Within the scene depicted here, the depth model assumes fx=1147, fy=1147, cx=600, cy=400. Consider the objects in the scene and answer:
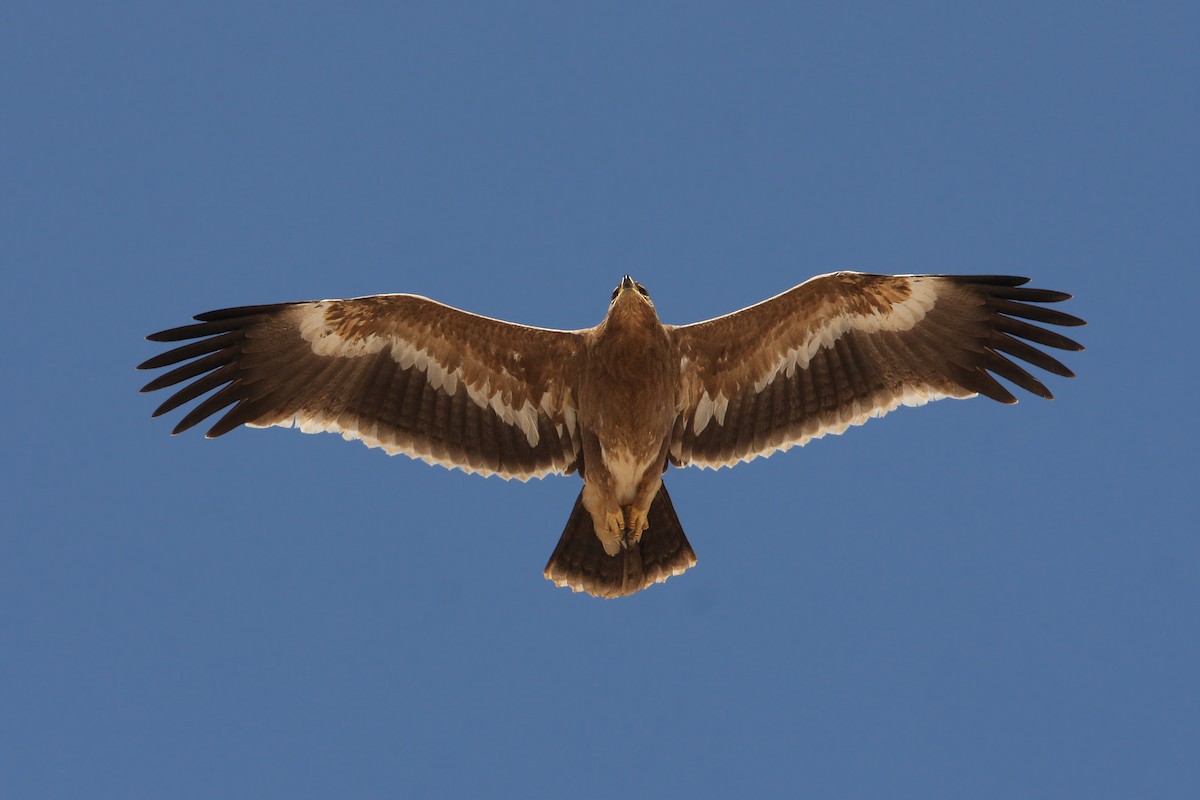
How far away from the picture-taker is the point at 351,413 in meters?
9.26

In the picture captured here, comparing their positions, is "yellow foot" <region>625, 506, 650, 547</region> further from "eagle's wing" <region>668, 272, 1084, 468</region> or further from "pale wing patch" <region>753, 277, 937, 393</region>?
"pale wing patch" <region>753, 277, 937, 393</region>

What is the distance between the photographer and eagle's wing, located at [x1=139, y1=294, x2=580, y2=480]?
357 inches

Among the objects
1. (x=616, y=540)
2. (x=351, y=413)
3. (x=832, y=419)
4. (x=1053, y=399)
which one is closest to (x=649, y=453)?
(x=616, y=540)

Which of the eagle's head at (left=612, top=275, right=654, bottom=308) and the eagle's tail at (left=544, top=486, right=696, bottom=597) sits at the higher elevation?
the eagle's head at (left=612, top=275, right=654, bottom=308)

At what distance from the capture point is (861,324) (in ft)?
30.8

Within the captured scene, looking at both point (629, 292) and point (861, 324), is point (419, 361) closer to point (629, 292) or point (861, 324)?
point (629, 292)

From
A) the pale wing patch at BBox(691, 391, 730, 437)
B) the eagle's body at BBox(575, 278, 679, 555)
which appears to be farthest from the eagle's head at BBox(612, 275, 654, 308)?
the pale wing patch at BBox(691, 391, 730, 437)

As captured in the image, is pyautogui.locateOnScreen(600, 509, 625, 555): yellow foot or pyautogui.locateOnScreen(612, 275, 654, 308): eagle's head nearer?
pyautogui.locateOnScreen(612, 275, 654, 308): eagle's head

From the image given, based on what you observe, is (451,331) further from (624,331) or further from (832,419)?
(832,419)

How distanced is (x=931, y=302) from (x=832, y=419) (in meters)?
1.24

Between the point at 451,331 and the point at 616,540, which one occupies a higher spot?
the point at 451,331

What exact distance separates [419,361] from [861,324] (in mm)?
3636

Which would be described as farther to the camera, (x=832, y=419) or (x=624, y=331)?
(x=832, y=419)

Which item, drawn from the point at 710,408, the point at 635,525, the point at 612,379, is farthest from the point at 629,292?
the point at 635,525
